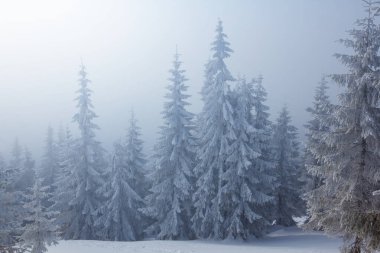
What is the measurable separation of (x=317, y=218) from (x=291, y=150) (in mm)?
23215

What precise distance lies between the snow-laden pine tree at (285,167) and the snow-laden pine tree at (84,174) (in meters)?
18.2

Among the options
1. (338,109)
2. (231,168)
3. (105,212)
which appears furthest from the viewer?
(105,212)

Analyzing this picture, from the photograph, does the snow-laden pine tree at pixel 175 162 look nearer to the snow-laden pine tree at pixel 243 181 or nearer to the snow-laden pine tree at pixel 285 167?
the snow-laden pine tree at pixel 243 181

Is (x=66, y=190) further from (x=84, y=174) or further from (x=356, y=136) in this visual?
(x=356, y=136)

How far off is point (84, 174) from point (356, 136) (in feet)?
98.9

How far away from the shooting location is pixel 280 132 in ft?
136

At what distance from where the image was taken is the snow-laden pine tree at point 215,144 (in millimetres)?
32625

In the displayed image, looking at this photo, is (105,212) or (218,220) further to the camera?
(105,212)

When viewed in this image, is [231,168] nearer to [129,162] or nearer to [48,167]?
[129,162]

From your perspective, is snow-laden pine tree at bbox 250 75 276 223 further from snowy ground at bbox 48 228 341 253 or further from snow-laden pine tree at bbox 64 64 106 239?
snow-laden pine tree at bbox 64 64 106 239

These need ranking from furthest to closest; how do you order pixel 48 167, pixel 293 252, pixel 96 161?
pixel 48 167 < pixel 96 161 < pixel 293 252

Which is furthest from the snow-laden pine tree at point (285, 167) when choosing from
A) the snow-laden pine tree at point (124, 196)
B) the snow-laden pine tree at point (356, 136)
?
the snow-laden pine tree at point (356, 136)

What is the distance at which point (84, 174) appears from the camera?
1629 inches

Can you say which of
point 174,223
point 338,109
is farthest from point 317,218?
point 174,223
